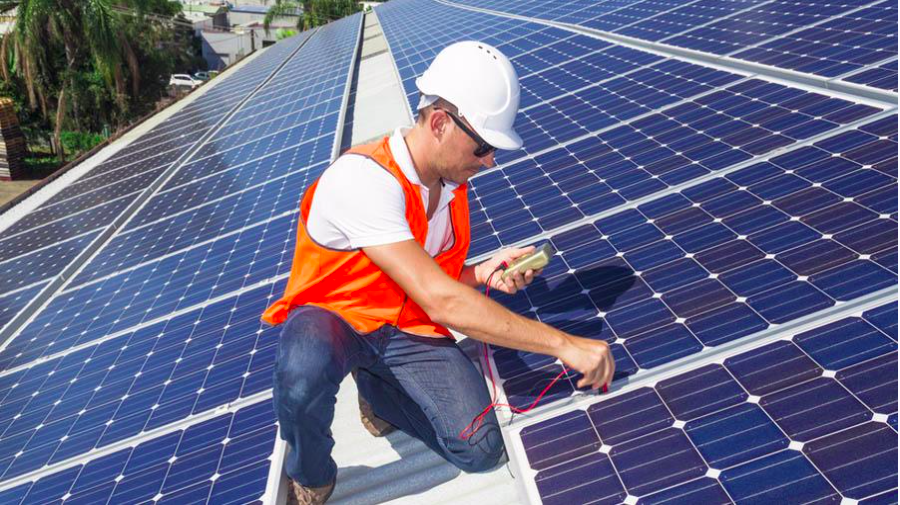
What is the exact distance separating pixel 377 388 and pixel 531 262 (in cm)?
147

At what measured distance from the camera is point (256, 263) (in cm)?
793

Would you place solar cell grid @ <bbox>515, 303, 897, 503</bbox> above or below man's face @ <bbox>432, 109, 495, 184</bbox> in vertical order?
below

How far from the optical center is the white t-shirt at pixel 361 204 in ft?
14.2

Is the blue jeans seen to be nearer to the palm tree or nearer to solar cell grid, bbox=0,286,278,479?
solar cell grid, bbox=0,286,278,479

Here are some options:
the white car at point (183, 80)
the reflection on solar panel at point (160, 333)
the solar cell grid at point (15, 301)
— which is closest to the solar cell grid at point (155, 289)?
the reflection on solar panel at point (160, 333)

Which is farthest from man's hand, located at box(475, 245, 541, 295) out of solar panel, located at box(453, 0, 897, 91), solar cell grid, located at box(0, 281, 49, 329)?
solar cell grid, located at box(0, 281, 49, 329)

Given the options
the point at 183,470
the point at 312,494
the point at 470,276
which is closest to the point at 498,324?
the point at 470,276

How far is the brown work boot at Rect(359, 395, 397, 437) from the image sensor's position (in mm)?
5488

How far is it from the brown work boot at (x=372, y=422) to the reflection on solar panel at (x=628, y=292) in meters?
0.67

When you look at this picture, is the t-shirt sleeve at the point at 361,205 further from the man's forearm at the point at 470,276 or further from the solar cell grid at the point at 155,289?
the solar cell grid at the point at 155,289

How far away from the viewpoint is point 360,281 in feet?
15.9

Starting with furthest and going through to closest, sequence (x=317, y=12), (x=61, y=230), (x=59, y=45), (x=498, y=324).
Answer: (x=317, y=12)
(x=59, y=45)
(x=61, y=230)
(x=498, y=324)

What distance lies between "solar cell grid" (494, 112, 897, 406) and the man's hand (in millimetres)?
279

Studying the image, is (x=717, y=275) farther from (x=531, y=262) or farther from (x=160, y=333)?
(x=160, y=333)
